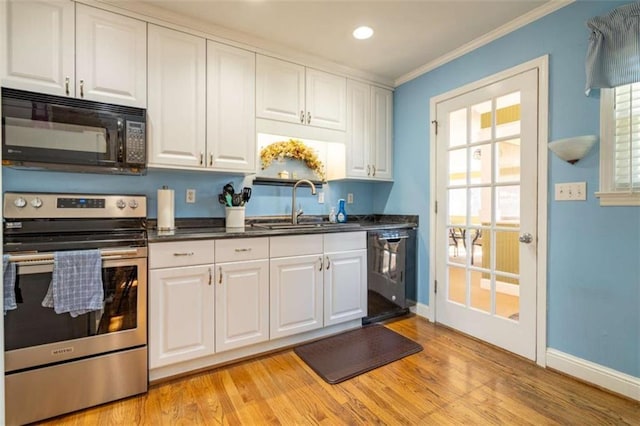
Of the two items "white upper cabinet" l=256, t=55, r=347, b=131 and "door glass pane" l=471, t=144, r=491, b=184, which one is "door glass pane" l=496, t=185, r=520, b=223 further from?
"white upper cabinet" l=256, t=55, r=347, b=131

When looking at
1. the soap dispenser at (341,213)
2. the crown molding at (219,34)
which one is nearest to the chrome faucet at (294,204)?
the soap dispenser at (341,213)

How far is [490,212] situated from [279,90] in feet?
6.40

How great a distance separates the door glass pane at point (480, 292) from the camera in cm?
260

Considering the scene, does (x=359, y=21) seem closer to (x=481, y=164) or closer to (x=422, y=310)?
(x=481, y=164)

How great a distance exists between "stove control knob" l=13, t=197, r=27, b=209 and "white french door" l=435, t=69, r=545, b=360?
301cm

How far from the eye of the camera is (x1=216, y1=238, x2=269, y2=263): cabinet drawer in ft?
7.15

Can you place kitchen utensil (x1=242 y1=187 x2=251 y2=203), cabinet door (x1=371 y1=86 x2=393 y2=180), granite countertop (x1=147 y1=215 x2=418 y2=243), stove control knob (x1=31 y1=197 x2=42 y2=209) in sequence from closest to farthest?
1. stove control knob (x1=31 y1=197 x2=42 y2=209)
2. granite countertop (x1=147 y1=215 x2=418 y2=243)
3. kitchen utensil (x1=242 y1=187 x2=251 y2=203)
4. cabinet door (x1=371 y1=86 x2=393 y2=180)

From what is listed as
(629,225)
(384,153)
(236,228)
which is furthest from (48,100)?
(629,225)

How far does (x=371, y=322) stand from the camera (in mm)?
2947

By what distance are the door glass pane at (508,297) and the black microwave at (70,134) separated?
2698 millimetres

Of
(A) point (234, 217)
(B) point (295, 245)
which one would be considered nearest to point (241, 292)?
(B) point (295, 245)

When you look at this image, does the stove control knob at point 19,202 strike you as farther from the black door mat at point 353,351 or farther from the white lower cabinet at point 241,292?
the black door mat at point 353,351

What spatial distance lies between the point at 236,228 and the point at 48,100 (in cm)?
138

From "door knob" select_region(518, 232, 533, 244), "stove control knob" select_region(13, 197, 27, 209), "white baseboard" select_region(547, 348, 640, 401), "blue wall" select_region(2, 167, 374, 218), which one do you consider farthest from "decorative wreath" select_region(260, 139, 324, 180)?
"white baseboard" select_region(547, 348, 640, 401)
